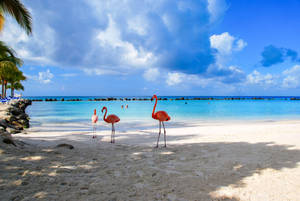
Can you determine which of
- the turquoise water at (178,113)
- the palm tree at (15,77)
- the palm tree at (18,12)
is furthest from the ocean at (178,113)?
the palm tree at (18,12)

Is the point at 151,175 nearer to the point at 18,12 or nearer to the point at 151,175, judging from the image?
the point at 151,175

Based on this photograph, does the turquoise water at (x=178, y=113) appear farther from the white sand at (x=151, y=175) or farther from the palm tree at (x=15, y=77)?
the white sand at (x=151, y=175)

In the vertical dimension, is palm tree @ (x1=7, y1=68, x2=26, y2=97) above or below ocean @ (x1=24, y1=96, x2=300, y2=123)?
above

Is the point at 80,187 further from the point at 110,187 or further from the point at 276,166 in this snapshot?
the point at 276,166

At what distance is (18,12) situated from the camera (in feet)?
31.0

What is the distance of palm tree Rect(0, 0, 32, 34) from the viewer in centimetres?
904

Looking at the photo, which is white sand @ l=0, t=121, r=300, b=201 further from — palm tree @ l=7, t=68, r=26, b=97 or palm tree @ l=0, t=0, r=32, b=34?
palm tree @ l=7, t=68, r=26, b=97

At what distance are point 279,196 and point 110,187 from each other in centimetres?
326

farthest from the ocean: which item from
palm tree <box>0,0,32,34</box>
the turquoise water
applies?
palm tree <box>0,0,32,34</box>

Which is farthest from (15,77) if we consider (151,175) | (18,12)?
(151,175)

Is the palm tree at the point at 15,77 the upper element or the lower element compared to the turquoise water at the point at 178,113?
upper

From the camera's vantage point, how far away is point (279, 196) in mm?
3771

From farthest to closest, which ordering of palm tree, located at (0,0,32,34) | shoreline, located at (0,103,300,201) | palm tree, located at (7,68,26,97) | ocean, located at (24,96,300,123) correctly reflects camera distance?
palm tree, located at (7,68,26,97), ocean, located at (24,96,300,123), palm tree, located at (0,0,32,34), shoreline, located at (0,103,300,201)

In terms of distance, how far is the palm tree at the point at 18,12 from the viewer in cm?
904
